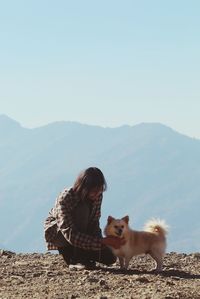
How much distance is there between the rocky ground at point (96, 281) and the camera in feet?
27.3

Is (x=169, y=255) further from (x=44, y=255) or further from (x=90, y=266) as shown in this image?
(x=90, y=266)

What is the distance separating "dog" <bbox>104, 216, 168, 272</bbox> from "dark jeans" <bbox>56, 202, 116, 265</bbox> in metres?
0.17

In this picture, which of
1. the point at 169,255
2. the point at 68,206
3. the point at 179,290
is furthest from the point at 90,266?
the point at 169,255

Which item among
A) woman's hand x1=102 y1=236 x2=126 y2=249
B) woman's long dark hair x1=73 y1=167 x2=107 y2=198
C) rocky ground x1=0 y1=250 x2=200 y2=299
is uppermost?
woman's long dark hair x1=73 y1=167 x2=107 y2=198

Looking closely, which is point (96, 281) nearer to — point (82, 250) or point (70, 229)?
point (70, 229)

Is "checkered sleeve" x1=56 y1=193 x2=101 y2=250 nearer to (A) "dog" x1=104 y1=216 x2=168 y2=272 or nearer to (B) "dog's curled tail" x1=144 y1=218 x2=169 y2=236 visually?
(A) "dog" x1=104 y1=216 x2=168 y2=272

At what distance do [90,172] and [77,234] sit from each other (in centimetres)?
92

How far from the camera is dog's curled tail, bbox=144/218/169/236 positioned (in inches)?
422

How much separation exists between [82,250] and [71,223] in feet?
1.72

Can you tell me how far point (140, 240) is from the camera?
34.8 ft

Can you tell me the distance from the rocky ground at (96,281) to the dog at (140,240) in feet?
0.72

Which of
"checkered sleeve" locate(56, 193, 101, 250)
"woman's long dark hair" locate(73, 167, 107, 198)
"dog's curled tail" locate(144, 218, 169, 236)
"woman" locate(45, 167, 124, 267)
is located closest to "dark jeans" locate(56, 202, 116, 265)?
"woman" locate(45, 167, 124, 267)

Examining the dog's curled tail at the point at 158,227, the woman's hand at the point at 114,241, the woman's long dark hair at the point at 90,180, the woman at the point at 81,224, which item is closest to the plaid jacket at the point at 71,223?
the woman at the point at 81,224

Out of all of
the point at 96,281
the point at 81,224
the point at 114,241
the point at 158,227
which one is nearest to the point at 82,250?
the point at 81,224
